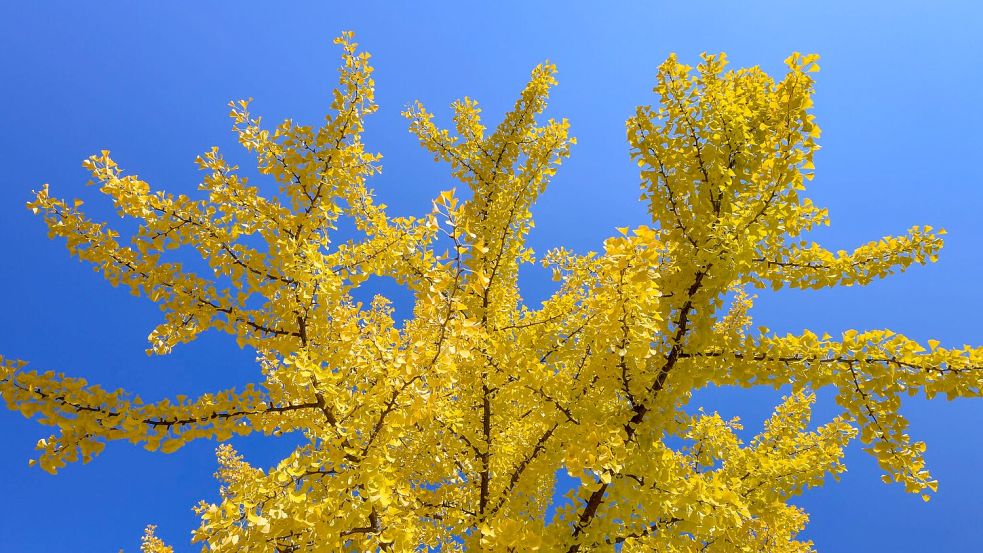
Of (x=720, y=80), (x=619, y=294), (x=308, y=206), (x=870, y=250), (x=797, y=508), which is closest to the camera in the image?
(x=619, y=294)

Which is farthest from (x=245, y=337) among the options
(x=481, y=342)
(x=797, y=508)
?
(x=797, y=508)

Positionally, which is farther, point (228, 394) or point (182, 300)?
point (182, 300)

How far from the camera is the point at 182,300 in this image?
3.38 metres

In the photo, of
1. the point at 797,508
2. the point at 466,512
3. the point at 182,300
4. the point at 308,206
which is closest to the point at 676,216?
the point at 308,206

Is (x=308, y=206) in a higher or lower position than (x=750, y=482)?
higher

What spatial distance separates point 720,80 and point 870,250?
1811 millimetres

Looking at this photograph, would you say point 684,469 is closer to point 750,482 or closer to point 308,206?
point 750,482

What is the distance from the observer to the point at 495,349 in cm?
368

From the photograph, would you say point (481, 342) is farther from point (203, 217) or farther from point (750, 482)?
point (750, 482)

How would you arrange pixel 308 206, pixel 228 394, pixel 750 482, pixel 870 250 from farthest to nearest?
pixel 750 482 < pixel 308 206 < pixel 870 250 < pixel 228 394

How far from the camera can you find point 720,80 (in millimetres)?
4121

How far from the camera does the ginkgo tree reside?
2.68 m

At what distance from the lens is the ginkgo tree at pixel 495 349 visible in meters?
2.68

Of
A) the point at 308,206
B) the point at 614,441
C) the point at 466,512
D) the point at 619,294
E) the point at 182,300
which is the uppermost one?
the point at 308,206
